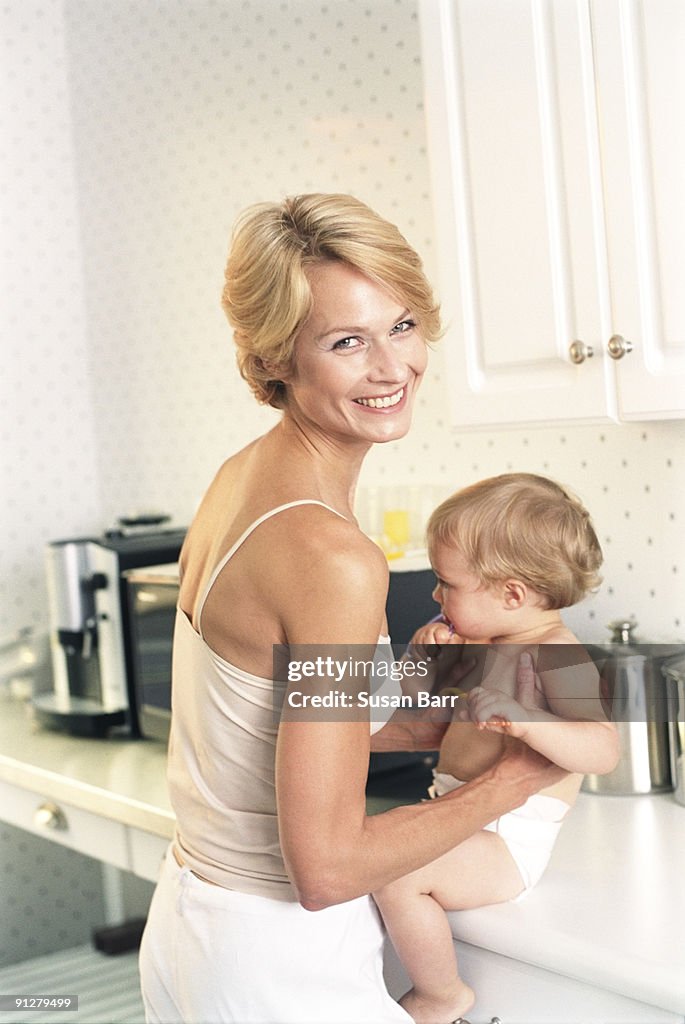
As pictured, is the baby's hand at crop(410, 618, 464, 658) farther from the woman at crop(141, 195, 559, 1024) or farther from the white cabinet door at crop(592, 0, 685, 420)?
the white cabinet door at crop(592, 0, 685, 420)

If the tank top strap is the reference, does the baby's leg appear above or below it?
below

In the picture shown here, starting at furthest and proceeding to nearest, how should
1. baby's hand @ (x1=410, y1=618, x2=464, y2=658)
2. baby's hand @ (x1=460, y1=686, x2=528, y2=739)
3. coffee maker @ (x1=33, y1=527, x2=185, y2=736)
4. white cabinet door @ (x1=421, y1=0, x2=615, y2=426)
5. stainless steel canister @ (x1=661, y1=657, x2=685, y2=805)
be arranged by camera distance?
1. coffee maker @ (x1=33, y1=527, x2=185, y2=736)
2. stainless steel canister @ (x1=661, y1=657, x2=685, y2=805)
3. baby's hand @ (x1=410, y1=618, x2=464, y2=658)
4. white cabinet door @ (x1=421, y1=0, x2=615, y2=426)
5. baby's hand @ (x1=460, y1=686, x2=528, y2=739)

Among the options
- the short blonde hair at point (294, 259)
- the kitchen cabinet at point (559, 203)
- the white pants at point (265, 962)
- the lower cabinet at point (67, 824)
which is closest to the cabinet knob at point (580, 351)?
the kitchen cabinet at point (559, 203)

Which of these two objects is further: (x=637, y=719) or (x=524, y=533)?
(x=637, y=719)

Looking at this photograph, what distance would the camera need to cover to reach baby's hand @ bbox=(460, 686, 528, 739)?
1.19m

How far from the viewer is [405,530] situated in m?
1.98

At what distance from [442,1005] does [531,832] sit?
21cm

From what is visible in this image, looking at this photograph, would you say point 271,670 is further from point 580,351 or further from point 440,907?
point 580,351

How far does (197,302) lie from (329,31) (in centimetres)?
65

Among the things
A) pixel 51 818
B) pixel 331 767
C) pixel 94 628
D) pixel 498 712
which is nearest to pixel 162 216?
pixel 94 628

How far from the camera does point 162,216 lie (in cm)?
253

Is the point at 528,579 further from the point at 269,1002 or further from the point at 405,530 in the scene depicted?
the point at 405,530

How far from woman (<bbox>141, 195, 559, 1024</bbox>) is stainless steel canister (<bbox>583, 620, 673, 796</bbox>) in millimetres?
383

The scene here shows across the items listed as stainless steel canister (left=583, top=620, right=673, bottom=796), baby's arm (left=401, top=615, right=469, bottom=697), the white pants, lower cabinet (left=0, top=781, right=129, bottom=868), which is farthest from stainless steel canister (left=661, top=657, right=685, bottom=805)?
lower cabinet (left=0, top=781, right=129, bottom=868)
